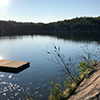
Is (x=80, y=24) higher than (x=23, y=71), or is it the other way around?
(x=80, y=24)

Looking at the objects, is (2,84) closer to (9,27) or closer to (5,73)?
(5,73)

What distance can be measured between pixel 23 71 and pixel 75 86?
7.92 metres

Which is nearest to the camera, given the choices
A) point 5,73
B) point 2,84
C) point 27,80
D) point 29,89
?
point 29,89

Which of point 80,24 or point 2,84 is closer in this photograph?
point 2,84

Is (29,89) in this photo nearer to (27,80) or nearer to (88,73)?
(27,80)

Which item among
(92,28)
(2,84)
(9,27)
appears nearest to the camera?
(2,84)

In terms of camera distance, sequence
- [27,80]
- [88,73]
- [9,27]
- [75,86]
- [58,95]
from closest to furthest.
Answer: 1. [58,95]
2. [75,86]
3. [88,73]
4. [27,80]
5. [9,27]

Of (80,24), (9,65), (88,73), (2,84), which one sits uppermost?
(80,24)

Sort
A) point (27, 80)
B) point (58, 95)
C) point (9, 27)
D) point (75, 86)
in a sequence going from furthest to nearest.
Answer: point (9, 27)
point (27, 80)
point (75, 86)
point (58, 95)

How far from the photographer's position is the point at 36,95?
8.74 meters

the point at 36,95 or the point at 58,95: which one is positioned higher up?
the point at 58,95

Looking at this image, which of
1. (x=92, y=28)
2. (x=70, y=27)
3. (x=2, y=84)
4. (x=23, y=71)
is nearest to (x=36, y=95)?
(x=2, y=84)

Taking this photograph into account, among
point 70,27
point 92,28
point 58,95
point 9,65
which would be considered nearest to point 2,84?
point 9,65

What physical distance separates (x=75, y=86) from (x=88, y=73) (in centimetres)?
157
